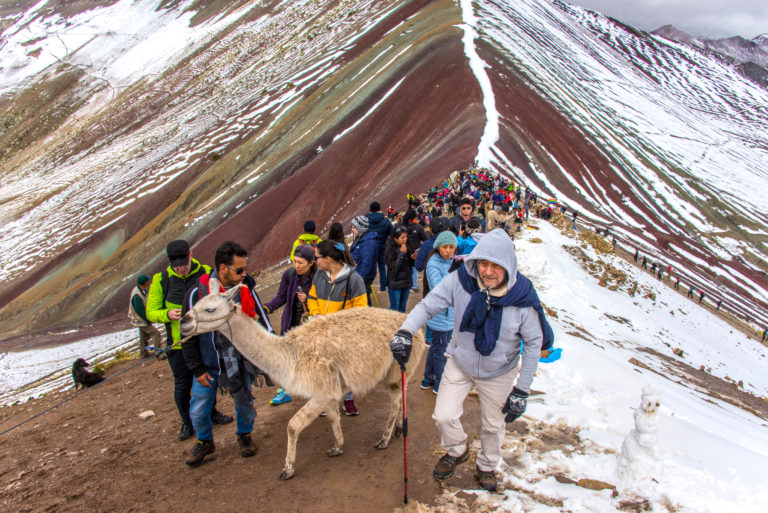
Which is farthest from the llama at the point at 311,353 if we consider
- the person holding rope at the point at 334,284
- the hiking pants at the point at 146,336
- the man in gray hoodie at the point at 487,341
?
the hiking pants at the point at 146,336

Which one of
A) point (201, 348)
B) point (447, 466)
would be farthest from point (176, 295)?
point (447, 466)

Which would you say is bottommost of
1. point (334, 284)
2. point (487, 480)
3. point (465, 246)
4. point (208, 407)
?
point (487, 480)

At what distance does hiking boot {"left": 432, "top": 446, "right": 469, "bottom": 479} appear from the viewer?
14.6ft

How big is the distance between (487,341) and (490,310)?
0.88ft

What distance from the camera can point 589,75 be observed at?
7356cm

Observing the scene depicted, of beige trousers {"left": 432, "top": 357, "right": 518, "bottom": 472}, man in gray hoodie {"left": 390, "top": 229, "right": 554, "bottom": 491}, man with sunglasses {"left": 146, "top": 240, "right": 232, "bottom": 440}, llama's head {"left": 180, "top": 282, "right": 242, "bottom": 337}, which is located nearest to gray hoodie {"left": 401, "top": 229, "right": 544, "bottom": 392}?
man in gray hoodie {"left": 390, "top": 229, "right": 554, "bottom": 491}

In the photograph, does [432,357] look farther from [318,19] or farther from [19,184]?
[318,19]

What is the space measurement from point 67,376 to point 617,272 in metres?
21.4

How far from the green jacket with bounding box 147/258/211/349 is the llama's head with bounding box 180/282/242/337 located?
706mm

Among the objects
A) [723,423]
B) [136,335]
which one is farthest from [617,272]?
[136,335]

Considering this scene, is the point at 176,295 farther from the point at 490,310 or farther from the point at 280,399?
the point at 490,310

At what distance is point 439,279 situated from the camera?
5953 mm

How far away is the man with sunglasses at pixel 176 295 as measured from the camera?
200 inches

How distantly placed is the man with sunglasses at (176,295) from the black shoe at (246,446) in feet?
3.37
